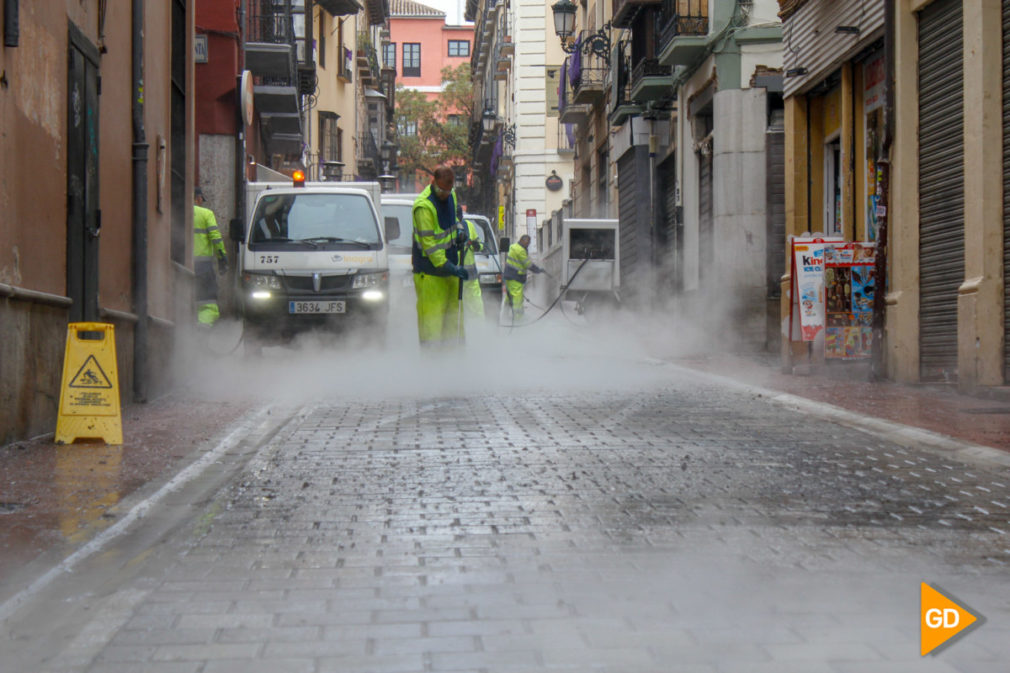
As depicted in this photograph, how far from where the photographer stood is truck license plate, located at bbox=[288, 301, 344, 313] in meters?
14.1

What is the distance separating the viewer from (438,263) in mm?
11500

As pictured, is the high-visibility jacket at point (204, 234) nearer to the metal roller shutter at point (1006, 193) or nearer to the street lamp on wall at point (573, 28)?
the metal roller shutter at point (1006, 193)

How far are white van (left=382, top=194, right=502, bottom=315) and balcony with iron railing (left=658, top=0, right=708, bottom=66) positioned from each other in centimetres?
441

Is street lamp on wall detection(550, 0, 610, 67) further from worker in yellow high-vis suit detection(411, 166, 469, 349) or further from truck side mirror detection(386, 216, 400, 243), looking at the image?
worker in yellow high-vis suit detection(411, 166, 469, 349)

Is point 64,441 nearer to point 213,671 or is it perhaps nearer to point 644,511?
point 644,511

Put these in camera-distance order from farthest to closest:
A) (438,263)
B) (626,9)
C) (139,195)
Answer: (626,9) → (438,263) → (139,195)

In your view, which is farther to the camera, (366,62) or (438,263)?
(366,62)

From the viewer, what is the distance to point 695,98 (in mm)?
22578

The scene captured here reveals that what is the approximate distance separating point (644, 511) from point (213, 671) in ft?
7.44

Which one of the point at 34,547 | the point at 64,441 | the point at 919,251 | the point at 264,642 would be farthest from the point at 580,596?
the point at 919,251

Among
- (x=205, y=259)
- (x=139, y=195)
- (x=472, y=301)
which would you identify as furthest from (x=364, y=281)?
(x=139, y=195)

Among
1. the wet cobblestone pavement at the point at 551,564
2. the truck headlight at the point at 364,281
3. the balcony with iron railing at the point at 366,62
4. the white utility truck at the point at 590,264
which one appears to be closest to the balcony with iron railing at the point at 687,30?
the white utility truck at the point at 590,264

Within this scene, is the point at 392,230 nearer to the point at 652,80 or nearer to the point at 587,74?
the point at 652,80

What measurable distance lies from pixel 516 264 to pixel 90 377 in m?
15.6
